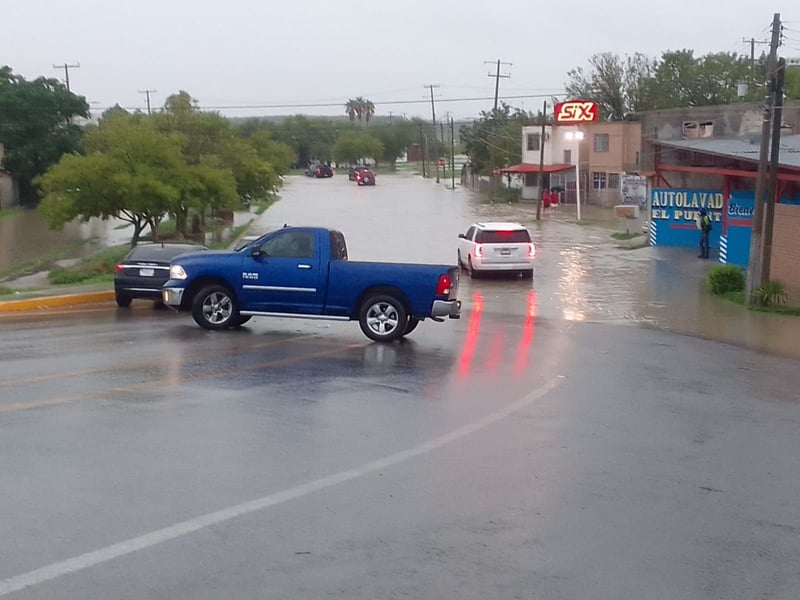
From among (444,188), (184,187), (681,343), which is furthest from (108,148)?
(444,188)

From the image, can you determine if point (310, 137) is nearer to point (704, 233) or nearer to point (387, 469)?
point (704, 233)

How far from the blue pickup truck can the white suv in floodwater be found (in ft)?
43.5

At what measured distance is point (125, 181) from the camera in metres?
33.7

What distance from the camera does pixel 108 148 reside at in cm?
3850

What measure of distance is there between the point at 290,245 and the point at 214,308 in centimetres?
163

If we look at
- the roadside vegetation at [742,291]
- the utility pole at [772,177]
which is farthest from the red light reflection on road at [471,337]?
the utility pole at [772,177]

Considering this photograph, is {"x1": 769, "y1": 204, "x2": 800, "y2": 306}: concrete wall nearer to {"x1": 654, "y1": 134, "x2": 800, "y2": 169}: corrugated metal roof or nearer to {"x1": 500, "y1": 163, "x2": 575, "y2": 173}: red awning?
{"x1": 654, "y1": 134, "x2": 800, "y2": 169}: corrugated metal roof

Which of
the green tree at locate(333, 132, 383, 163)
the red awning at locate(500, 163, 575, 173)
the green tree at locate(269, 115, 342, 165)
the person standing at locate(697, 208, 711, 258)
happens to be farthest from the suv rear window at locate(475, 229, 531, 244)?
the green tree at locate(269, 115, 342, 165)

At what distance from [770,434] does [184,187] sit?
1078 inches

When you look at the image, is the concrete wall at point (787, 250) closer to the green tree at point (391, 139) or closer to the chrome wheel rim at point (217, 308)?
the chrome wheel rim at point (217, 308)

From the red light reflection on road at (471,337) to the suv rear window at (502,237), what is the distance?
164 inches

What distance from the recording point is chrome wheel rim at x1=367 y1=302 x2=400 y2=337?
16.5 metres

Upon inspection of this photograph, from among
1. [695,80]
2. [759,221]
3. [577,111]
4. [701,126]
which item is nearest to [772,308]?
[759,221]

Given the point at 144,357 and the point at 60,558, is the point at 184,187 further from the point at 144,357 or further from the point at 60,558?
the point at 60,558
